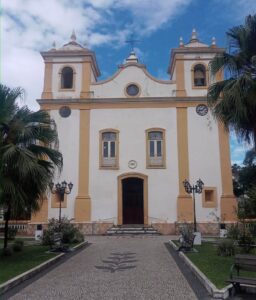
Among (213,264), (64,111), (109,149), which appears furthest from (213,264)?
(64,111)

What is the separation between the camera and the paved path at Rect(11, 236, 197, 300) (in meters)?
7.29

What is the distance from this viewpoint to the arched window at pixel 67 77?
2531 cm

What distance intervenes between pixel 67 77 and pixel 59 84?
1.07 m

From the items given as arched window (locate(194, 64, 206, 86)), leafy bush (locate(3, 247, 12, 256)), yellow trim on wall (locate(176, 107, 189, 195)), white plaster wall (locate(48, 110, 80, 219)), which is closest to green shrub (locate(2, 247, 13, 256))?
leafy bush (locate(3, 247, 12, 256))

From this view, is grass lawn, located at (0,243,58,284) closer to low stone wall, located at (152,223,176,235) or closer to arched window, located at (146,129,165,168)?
low stone wall, located at (152,223,176,235)

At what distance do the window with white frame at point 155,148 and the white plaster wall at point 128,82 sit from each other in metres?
2.57

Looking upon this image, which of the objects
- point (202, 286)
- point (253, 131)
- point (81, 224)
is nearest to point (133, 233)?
point (81, 224)

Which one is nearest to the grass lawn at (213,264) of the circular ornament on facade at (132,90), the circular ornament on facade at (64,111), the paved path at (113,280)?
the paved path at (113,280)

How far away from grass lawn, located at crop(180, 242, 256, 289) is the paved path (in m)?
0.58

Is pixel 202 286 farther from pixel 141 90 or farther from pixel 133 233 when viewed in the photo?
pixel 141 90

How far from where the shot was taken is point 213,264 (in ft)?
33.3

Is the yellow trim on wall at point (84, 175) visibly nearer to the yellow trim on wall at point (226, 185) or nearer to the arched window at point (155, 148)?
the arched window at point (155, 148)

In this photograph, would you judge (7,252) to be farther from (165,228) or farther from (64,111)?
(64,111)

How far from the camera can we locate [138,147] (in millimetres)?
23750
